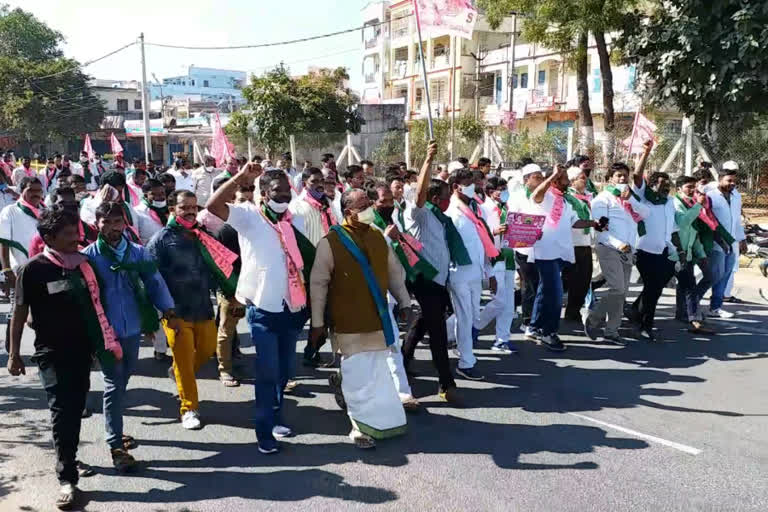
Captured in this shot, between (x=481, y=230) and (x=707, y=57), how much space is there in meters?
11.2

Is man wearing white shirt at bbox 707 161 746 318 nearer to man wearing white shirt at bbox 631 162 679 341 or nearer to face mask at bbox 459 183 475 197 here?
man wearing white shirt at bbox 631 162 679 341

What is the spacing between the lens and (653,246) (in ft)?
25.5

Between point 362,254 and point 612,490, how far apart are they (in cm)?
215

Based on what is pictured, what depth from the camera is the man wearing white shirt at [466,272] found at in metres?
6.15

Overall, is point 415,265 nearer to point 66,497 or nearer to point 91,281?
point 91,281

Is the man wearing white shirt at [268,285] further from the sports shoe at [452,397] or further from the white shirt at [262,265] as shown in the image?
the sports shoe at [452,397]

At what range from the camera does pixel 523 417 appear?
5.45 metres

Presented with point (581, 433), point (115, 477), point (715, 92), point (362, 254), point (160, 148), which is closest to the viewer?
point (115, 477)

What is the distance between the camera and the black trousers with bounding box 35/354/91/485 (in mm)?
4047

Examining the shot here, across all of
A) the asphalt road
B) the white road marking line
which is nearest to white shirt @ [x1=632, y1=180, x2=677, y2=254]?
the asphalt road

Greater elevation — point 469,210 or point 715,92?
point 715,92

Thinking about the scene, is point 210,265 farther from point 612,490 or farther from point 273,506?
point 612,490

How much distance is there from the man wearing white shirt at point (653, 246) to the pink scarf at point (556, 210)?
107 cm

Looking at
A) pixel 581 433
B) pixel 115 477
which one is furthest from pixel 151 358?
pixel 581 433
